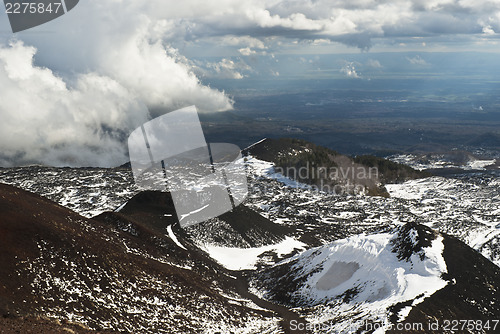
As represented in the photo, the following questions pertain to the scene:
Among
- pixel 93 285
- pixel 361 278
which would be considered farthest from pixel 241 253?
pixel 93 285

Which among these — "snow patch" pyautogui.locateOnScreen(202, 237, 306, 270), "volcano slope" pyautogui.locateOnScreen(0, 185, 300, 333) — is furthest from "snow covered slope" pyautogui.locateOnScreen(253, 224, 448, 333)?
"volcano slope" pyautogui.locateOnScreen(0, 185, 300, 333)

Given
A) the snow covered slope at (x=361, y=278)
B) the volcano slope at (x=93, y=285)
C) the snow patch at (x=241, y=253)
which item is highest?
the volcano slope at (x=93, y=285)

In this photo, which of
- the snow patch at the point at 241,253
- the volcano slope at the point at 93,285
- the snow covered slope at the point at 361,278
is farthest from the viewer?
the snow patch at the point at 241,253

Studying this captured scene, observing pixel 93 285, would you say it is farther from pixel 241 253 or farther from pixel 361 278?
pixel 241 253

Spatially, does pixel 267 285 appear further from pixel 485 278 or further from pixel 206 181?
pixel 206 181

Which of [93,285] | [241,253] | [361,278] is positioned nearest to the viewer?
[93,285]

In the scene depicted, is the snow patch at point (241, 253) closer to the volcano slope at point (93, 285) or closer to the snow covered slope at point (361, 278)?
the snow covered slope at point (361, 278)

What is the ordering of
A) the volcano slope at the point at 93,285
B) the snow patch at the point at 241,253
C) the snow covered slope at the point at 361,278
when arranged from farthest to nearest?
the snow patch at the point at 241,253, the snow covered slope at the point at 361,278, the volcano slope at the point at 93,285

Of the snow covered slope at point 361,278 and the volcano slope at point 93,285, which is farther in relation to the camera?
the snow covered slope at point 361,278

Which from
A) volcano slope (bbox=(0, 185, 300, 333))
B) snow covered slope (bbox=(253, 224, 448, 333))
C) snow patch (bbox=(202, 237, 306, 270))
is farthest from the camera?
snow patch (bbox=(202, 237, 306, 270))

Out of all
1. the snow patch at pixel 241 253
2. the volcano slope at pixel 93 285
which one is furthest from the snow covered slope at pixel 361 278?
the volcano slope at pixel 93 285

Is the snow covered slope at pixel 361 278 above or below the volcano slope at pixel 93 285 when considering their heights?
below

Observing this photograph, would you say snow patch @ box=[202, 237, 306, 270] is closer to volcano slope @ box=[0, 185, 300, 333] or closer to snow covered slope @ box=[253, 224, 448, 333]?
snow covered slope @ box=[253, 224, 448, 333]
